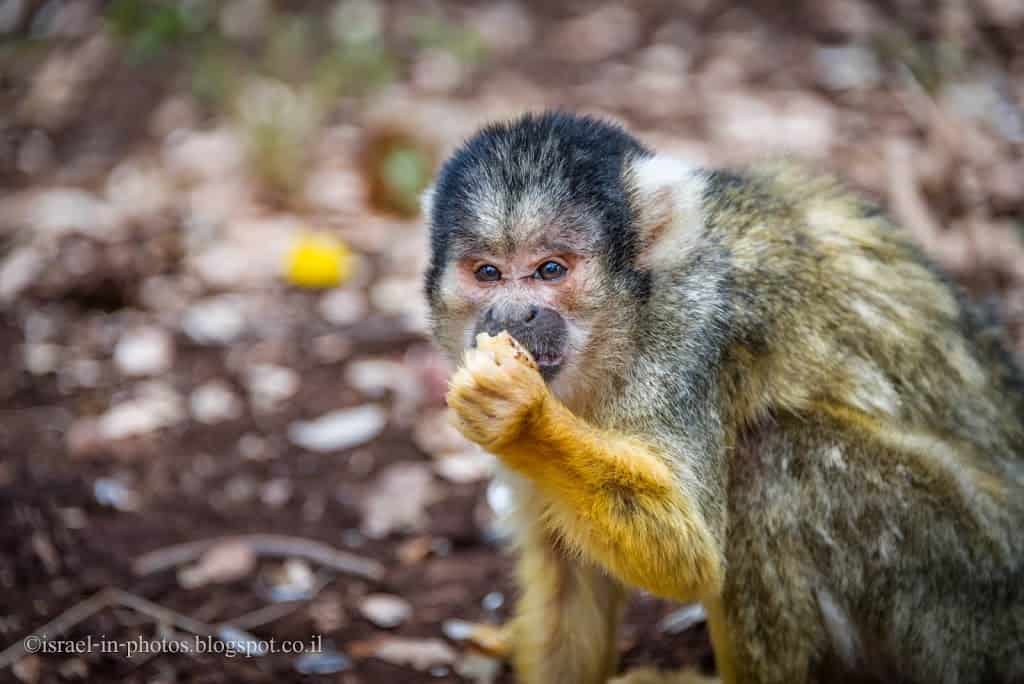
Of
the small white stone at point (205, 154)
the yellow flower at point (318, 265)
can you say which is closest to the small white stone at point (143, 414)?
the yellow flower at point (318, 265)

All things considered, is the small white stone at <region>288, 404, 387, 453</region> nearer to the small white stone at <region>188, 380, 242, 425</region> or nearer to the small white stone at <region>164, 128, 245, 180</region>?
the small white stone at <region>188, 380, 242, 425</region>

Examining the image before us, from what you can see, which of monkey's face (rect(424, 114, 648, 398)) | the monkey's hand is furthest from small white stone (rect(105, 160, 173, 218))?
the monkey's hand

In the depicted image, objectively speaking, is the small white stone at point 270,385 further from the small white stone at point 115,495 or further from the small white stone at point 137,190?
the small white stone at point 137,190

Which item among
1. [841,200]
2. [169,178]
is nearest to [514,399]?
[841,200]

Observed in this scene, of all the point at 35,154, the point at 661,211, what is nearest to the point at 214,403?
the point at 661,211

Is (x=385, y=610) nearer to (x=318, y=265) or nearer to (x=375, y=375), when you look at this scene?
(x=375, y=375)

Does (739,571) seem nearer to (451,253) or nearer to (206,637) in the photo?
(451,253)
